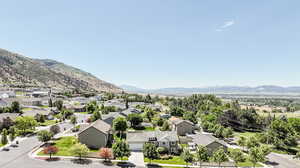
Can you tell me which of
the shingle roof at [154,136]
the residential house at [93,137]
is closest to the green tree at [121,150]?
the shingle roof at [154,136]

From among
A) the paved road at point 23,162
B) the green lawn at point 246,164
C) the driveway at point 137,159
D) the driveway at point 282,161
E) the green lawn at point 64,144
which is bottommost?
the driveway at point 282,161

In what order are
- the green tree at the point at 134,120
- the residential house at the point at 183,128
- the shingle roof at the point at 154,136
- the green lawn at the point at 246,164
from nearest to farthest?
the green lawn at the point at 246,164, the shingle roof at the point at 154,136, the residential house at the point at 183,128, the green tree at the point at 134,120

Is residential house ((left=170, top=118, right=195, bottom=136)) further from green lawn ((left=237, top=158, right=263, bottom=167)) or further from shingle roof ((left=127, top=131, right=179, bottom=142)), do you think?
green lawn ((left=237, top=158, right=263, bottom=167))

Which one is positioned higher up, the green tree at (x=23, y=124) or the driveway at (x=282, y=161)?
the green tree at (x=23, y=124)

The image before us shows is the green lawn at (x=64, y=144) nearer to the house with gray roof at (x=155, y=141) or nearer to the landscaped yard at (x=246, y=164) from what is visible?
the house with gray roof at (x=155, y=141)

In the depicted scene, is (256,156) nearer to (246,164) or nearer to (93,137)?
(246,164)

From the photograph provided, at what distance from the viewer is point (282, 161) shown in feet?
146

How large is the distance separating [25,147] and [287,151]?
7563cm

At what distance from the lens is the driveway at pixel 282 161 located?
41600 millimetres

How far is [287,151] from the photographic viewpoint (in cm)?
5347

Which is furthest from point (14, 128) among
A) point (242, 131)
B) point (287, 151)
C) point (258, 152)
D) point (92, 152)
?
point (242, 131)

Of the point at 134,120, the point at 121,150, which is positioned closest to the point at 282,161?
the point at 121,150

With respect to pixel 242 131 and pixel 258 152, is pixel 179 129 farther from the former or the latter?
pixel 242 131

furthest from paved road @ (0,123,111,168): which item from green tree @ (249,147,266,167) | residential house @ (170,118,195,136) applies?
residential house @ (170,118,195,136)
